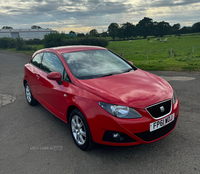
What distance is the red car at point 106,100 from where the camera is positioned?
2.71 m

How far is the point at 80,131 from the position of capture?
127 inches

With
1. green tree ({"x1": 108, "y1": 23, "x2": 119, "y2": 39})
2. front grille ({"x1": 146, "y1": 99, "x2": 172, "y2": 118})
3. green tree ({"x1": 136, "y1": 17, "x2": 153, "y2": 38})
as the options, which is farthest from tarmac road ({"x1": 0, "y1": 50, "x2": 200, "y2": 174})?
green tree ({"x1": 136, "y1": 17, "x2": 153, "y2": 38})

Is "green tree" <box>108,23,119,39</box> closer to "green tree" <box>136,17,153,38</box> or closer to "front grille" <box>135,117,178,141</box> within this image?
"green tree" <box>136,17,153,38</box>

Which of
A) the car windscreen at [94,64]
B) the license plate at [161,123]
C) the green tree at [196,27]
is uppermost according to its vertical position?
the green tree at [196,27]

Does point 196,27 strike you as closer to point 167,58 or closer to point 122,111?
point 167,58

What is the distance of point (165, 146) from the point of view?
3.23 meters

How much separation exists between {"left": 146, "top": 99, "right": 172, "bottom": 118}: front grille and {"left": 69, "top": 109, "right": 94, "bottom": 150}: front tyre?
1003 millimetres

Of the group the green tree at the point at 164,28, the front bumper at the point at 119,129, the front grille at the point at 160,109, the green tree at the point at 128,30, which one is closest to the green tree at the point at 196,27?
the green tree at the point at 164,28

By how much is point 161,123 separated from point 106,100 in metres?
0.91

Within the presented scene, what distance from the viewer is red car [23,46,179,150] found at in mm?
2705

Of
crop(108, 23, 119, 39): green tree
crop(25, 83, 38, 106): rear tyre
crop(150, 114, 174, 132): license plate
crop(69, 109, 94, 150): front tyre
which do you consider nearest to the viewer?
crop(150, 114, 174, 132): license plate

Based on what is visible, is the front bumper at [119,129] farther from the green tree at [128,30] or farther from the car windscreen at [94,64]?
the green tree at [128,30]

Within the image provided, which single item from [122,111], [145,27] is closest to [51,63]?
[122,111]

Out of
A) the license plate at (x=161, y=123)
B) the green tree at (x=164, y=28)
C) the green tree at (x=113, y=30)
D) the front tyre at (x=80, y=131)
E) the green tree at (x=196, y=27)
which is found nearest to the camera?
the license plate at (x=161, y=123)
